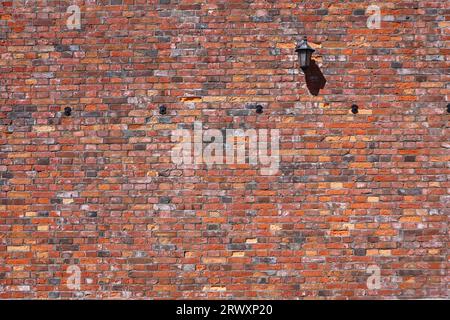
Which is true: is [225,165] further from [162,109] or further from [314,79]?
[314,79]

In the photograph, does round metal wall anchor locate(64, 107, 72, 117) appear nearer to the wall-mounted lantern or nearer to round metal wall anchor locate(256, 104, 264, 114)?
round metal wall anchor locate(256, 104, 264, 114)

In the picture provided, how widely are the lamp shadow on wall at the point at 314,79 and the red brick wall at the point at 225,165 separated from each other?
1.5 inches

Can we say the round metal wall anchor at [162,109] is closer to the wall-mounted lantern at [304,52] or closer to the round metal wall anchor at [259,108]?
the round metal wall anchor at [259,108]

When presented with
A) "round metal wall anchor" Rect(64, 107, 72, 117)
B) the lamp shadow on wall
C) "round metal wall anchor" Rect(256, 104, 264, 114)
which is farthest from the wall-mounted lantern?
"round metal wall anchor" Rect(64, 107, 72, 117)

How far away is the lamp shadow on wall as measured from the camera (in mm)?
6359

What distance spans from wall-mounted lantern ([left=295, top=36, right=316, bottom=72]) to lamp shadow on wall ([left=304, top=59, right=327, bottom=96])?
79 millimetres

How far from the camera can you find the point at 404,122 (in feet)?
20.8

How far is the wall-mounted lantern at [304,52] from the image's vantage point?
20.5 feet

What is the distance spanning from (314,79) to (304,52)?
290 millimetres

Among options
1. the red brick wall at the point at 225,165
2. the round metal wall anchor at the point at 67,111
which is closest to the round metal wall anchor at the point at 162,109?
the red brick wall at the point at 225,165

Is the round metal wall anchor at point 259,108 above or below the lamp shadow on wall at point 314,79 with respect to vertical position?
below
